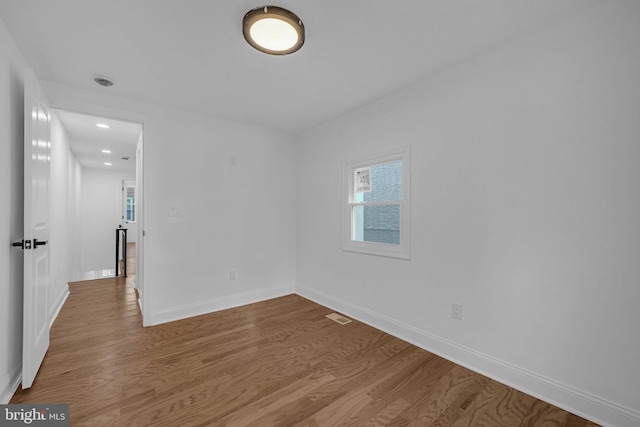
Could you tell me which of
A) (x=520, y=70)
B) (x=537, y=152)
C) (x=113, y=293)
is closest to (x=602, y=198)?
(x=537, y=152)

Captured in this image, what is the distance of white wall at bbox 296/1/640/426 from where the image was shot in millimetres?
1603

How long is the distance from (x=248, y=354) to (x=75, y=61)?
287cm

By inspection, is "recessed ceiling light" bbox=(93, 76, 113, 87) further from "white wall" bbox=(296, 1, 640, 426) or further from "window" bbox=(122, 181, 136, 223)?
"window" bbox=(122, 181, 136, 223)

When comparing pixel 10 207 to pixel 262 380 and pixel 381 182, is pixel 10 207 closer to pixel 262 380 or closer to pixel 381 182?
pixel 262 380

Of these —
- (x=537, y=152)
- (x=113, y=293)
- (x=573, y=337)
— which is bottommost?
(x=113, y=293)

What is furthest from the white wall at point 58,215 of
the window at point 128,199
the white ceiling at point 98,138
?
the window at point 128,199

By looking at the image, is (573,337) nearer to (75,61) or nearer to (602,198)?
(602,198)

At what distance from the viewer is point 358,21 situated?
1.83 m

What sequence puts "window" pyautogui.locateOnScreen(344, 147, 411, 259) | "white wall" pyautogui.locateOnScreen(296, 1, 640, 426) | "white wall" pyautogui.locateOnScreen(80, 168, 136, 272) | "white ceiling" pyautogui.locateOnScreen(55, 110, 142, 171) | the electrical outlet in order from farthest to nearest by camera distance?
"white wall" pyautogui.locateOnScreen(80, 168, 136, 272) → "white ceiling" pyautogui.locateOnScreen(55, 110, 142, 171) → "window" pyautogui.locateOnScreen(344, 147, 411, 259) → the electrical outlet → "white wall" pyautogui.locateOnScreen(296, 1, 640, 426)

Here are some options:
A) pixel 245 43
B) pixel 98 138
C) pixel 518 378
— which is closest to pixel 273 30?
pixel 245 43

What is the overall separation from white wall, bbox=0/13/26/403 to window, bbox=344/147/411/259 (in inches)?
115

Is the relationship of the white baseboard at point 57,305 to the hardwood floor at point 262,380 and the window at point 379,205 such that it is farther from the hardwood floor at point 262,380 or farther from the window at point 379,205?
the window at point 379,205

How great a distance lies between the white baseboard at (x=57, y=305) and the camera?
3173 mm

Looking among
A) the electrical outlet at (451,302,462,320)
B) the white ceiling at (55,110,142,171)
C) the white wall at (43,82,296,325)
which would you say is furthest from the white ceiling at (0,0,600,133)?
the electrical outlet at (451,302,462,320)
